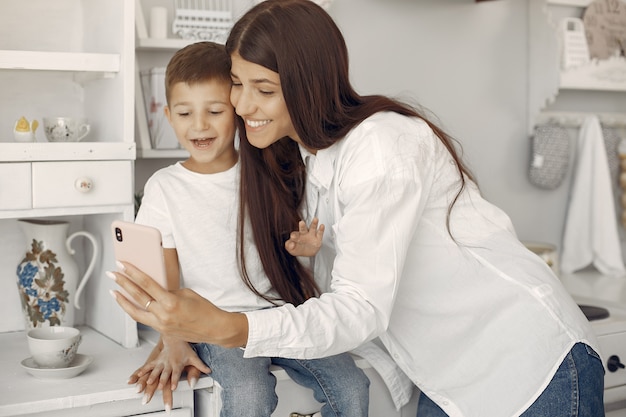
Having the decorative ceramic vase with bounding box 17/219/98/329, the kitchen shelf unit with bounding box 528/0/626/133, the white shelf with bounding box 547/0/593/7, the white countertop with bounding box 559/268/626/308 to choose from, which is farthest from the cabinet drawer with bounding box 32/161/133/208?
the white shelf with bounding box 547/0/593/7

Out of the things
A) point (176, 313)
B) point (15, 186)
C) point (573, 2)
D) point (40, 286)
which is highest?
point (573, 2)

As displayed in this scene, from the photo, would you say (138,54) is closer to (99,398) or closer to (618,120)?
(99,398)

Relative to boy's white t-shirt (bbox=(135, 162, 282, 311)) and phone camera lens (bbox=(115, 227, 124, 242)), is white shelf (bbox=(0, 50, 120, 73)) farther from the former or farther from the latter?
phone camera lens (bbox=(115, 227, 124, 242))

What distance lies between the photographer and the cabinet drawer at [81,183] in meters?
1.47

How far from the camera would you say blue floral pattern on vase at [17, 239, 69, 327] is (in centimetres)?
162

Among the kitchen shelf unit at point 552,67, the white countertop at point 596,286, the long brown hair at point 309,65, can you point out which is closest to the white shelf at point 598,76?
the kitchen shelf unit at point 552,67

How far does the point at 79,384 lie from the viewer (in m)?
1.33

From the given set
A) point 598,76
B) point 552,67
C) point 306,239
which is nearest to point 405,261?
point 306,239

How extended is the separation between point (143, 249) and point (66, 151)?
1.66ft

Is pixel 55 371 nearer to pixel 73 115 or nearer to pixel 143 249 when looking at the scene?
pixel 143 249

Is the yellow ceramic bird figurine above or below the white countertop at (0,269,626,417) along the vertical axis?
above

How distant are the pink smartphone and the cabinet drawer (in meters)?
0.42

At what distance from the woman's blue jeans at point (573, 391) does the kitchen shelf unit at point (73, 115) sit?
0.77 meters

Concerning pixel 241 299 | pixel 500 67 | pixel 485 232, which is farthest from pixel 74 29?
pixel 500 67
